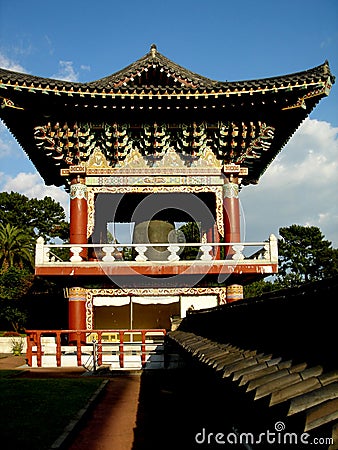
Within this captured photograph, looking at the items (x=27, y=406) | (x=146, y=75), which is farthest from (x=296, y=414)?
(x=146, y=75)

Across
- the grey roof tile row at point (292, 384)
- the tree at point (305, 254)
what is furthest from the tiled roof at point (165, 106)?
the tree at point (305, 254)

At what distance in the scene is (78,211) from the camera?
18.3 metres

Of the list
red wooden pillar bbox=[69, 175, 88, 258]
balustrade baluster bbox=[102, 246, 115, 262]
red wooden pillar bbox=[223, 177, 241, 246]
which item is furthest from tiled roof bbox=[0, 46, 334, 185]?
balustrade baluster bbox=[102, 246, 115, 262]

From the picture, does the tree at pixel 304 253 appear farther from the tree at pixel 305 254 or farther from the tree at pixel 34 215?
the tree at pixel 34 215

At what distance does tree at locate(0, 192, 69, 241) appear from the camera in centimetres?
6456

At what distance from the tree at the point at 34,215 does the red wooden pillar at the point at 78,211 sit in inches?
1854

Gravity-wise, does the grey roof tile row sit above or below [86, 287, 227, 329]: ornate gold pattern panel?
below

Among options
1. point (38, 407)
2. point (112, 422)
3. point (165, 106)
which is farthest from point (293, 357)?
point (165, 106)

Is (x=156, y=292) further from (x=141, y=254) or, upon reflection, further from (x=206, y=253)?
(x=206, y=253)

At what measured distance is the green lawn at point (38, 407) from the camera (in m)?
6.97

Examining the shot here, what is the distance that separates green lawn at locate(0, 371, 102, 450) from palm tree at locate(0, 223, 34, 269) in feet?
113

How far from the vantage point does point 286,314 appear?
10.9ft

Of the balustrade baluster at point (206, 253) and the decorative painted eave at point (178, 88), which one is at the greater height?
the decorative painted eave at point (178, 88)

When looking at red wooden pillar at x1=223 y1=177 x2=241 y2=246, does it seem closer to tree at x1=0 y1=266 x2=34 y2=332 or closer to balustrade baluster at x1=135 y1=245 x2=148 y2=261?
balustrade baluster at x1=135 y1=245 x2=148 y2=261
